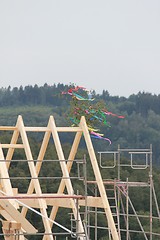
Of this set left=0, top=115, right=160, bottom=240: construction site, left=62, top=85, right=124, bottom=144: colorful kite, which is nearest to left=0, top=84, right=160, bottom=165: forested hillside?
left=62, top=85, right=124, bottom=144: colorful kite

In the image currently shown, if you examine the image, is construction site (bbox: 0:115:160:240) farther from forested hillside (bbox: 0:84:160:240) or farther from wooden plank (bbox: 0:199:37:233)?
forested hillside (bbox: 0:84:160:240)

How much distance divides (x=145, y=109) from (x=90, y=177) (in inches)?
1983

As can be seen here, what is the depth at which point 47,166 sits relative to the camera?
60594mm

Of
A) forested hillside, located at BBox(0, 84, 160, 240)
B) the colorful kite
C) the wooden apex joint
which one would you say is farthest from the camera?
forested hillside, located at BBox(0, 84, 160, 240)

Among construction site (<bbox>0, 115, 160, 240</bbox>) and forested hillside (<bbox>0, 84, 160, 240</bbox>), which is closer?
construction site (<bbox>0, 115, 160, 240</bbox>)

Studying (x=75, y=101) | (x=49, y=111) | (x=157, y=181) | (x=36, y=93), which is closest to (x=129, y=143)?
(x=49, y=111)

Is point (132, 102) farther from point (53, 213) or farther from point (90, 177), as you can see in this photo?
point (53, 213)

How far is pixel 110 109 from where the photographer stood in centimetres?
10131

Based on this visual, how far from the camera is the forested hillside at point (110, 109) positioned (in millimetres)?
95750

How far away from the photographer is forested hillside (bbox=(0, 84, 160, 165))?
9575 centimetres

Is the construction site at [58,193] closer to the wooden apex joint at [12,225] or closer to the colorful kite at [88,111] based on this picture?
the wooden apex joint at [12,225]

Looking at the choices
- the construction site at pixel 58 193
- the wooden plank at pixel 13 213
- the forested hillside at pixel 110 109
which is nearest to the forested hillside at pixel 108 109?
the forested hillside at pixel 110 109

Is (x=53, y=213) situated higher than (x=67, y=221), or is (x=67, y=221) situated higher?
(x=53, y=213)

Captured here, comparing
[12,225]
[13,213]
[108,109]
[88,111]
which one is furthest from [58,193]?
[108,109]
